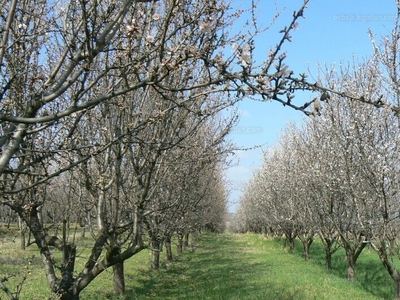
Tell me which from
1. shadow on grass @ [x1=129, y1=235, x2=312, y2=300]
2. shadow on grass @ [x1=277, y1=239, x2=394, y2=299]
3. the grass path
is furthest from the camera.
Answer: shadow on grass @ [x1=277, y1=239, x2=394, y2=299]

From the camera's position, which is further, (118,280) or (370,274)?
(370,274)

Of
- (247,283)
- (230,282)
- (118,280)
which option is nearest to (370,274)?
(247,283)

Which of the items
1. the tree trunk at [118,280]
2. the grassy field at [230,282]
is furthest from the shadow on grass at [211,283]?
the tree trunk at [118,280]

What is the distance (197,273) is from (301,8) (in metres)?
19.9

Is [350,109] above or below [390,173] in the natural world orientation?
above

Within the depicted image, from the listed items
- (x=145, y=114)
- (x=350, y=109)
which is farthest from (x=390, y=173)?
(x=145, y=114)

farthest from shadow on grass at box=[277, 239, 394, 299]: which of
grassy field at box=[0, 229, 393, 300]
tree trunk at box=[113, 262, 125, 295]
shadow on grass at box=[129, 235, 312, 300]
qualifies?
tree trunk at box=[113, 262, 125, 295]

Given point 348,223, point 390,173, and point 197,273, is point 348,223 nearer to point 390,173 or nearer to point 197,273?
point 390,173

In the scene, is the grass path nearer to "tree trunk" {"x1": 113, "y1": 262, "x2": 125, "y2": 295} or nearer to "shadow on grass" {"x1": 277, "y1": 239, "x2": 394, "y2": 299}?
"shadow on grass" {"x1": 277, "y1": 239, "x2": 394, "y2": 299}

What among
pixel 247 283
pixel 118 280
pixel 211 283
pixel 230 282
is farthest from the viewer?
pixel 211 283

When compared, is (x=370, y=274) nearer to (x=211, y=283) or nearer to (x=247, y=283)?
(x=247, y=283)

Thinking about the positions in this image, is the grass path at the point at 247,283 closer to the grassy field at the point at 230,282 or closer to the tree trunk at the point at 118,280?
the grassy field at the point at 230,282

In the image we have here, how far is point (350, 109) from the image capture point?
1295 cm

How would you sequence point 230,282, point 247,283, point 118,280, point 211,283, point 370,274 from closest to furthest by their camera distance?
point 118,280
point 247,283
point 230,282
point 211,283
point 370,274
